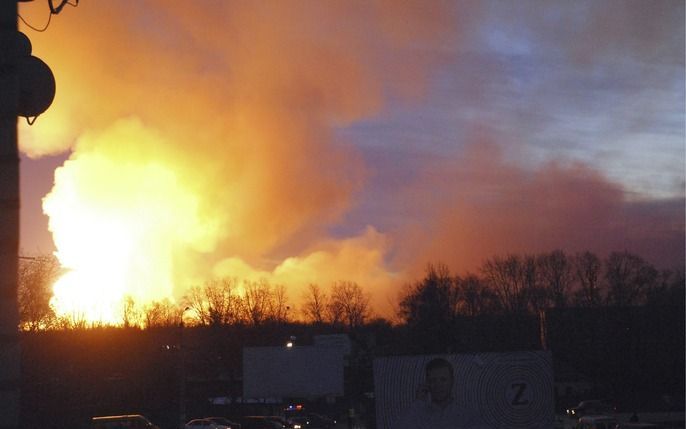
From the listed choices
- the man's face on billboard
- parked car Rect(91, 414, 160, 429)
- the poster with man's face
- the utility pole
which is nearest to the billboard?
the poster with man's face

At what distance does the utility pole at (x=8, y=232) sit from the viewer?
3.59 meters

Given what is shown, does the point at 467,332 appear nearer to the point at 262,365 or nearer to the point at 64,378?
the point at 262,365

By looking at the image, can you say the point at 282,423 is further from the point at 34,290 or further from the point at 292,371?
the point at 34,290

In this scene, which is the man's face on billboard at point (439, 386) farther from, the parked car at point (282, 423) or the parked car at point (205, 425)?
the parked car at point (205, 425)

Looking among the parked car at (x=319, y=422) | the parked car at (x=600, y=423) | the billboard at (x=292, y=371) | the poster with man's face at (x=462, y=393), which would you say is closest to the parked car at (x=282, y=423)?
the parked car at (x=319, y=422)

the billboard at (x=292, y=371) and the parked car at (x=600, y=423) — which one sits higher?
the billboard at (x=292, y=371)

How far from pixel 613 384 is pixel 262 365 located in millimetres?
45027

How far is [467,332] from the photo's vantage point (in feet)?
347

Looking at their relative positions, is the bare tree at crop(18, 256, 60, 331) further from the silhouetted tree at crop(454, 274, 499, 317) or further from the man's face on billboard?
the silhouetted tree at crop(454, 274, 499, 317)

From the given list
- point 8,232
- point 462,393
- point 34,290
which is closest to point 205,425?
point 34,290

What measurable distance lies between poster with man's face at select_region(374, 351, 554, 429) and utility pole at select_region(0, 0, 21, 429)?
38.9 metres

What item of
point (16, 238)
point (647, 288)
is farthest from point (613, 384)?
point (16, 238)

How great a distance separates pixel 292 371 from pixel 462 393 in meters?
22.9

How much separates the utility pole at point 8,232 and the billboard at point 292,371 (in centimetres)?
5866
